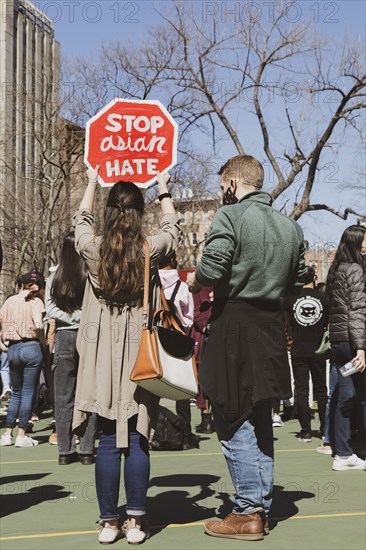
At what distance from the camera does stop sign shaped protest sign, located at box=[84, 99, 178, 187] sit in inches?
256

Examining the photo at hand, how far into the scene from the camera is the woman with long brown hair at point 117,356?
17.7 feet

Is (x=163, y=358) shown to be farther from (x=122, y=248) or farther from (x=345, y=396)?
(x=345, y=396)

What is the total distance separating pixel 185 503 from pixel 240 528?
3.86 feet

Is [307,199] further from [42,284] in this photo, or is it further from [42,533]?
[42,533]

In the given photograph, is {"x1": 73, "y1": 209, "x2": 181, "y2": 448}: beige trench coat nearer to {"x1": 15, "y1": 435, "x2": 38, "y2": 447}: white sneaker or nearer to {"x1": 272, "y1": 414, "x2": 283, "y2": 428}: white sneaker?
{"x1": 15, "y1": 435, "x2": 38, "y2": 447}: white sneaker

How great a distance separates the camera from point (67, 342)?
29.3ft

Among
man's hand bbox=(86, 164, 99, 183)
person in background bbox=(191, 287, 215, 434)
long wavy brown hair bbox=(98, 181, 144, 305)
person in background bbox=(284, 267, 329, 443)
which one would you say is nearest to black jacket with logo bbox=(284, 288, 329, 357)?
person in background bbox=(284, 267, 329, 443)

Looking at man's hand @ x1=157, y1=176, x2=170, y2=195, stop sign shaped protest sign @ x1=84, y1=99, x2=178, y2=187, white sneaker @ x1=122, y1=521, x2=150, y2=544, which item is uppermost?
stop sign shaped protest sign @ x1=84, y1=99, x2=178, y2=187

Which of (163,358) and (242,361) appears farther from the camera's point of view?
(242,361)

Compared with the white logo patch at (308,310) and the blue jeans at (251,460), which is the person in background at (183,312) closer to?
the white logo patch at (308,310)

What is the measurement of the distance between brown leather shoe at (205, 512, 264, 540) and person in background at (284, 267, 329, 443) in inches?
197

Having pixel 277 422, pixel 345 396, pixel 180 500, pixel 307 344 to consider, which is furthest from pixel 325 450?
pixel 180 500

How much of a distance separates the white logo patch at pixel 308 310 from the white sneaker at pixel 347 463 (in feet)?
7.82

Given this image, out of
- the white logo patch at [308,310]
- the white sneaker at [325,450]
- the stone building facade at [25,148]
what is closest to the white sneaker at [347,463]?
the white sneaker at [325,450]
